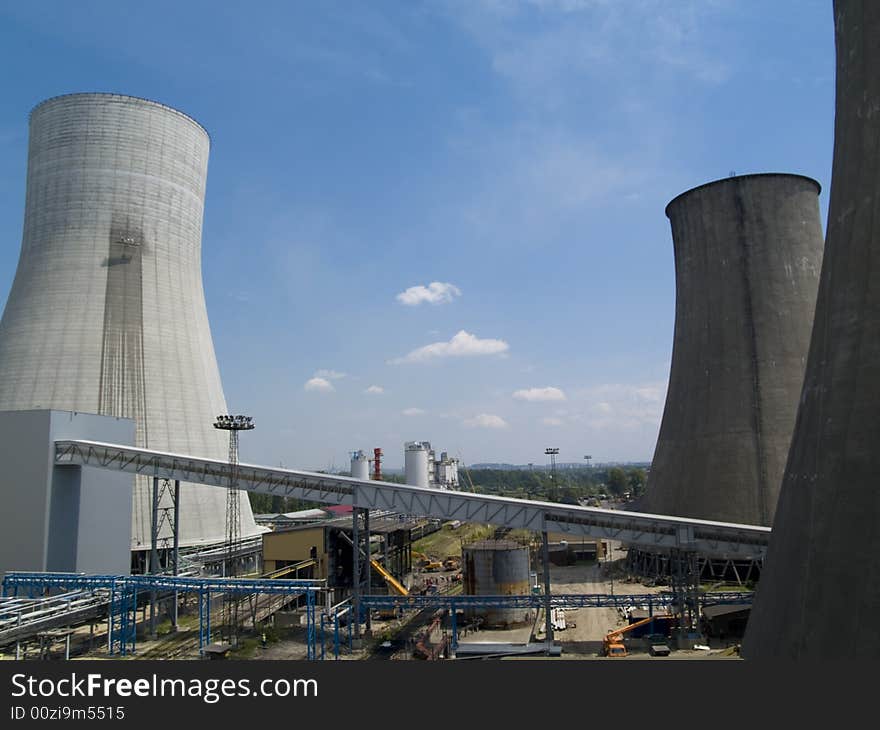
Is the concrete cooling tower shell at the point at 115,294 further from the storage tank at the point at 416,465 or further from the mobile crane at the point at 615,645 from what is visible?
the storage tank at the point at 416,465

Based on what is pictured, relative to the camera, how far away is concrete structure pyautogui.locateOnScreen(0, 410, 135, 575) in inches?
843

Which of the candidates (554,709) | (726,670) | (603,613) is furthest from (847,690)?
(603,613)

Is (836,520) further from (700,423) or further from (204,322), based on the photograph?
(204,322)

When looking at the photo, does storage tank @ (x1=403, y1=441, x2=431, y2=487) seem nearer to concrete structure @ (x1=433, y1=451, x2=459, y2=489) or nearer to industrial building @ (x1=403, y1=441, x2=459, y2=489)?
industrial building @ (x1=403, y1=441, x2=459, y2=489)

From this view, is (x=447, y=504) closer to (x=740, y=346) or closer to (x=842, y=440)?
(x=842, y=440)

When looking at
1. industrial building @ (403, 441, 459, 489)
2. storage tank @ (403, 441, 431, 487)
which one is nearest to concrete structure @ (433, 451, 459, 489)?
industrial building @ (403, 441, 459, 489)

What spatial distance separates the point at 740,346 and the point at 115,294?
84.1ft

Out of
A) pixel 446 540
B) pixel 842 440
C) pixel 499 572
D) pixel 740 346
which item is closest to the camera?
pixel 842 440

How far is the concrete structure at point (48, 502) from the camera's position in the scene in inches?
843

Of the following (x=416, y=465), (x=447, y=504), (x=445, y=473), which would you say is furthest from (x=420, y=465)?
(x=447, y=504)

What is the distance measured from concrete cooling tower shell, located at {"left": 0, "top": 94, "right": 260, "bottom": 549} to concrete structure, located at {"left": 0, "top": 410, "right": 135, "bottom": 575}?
8.50 ft

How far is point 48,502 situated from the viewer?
70.6 ft

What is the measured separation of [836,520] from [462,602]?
539 inches

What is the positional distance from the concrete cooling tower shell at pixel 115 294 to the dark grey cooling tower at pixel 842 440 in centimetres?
2308
